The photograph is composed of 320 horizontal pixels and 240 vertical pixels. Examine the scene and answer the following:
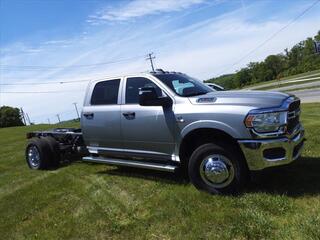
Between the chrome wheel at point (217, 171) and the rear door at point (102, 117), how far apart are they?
204 cm

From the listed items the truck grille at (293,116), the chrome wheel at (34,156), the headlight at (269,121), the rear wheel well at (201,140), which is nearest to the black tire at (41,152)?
the chrome wheel at (34,156)

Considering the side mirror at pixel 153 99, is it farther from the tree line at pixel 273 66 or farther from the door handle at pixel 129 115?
the tree line at pixel 273 66

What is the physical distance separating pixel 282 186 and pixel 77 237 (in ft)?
9.79

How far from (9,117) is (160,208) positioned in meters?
63.2

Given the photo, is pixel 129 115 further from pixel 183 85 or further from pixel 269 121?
pixel 269 121

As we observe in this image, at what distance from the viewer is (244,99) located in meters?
5.73

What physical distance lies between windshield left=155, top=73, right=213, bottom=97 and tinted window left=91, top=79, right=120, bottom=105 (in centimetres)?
98

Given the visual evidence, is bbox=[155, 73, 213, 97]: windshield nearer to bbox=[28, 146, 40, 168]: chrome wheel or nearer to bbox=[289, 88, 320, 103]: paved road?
bbox=[28, 146, 40, 168]: chrome wheel

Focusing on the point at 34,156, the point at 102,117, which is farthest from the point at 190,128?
the point at 34,156

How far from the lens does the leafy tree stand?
6350 cm

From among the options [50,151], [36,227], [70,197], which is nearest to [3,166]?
[50,151]

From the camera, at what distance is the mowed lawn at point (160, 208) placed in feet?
15.5

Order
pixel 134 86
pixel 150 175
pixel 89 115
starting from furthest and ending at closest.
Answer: pixel 89 115
pixel 150 175
pixel 134 86

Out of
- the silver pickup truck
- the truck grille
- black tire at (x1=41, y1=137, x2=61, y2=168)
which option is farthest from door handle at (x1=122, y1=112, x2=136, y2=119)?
black tire at (x1=41, y1=137, x2=61, y2=168)
